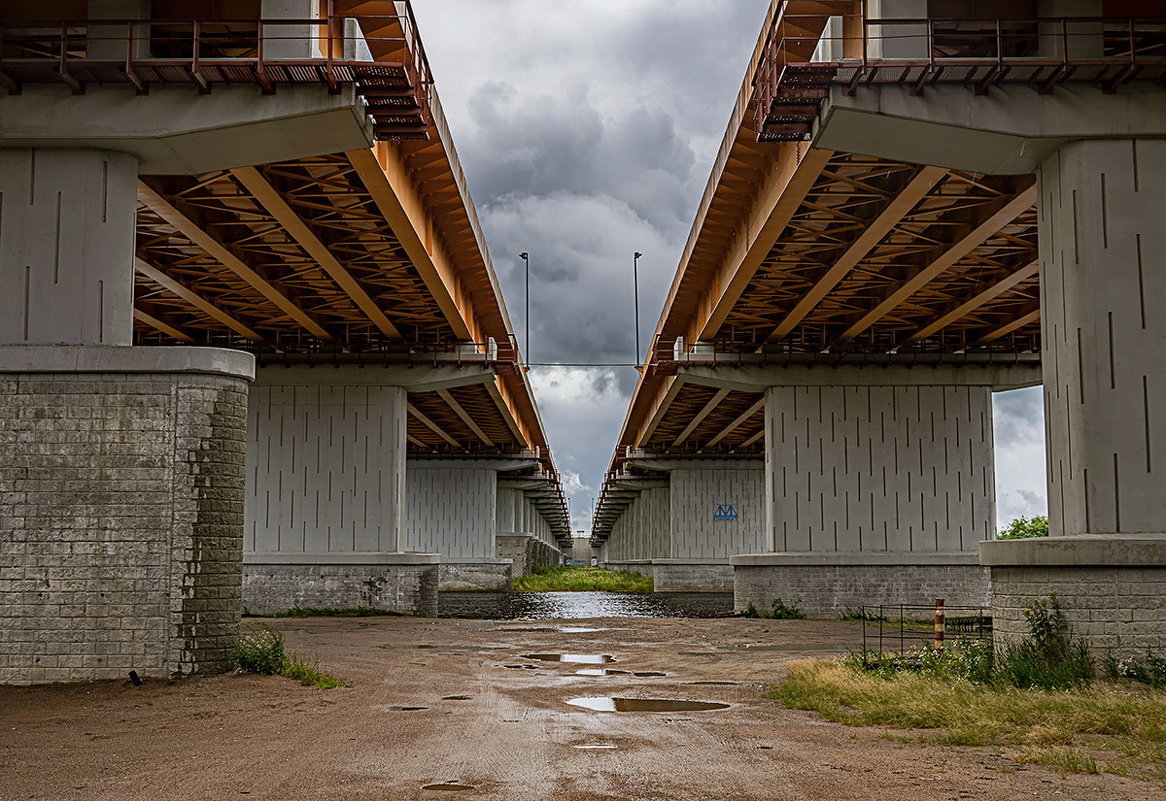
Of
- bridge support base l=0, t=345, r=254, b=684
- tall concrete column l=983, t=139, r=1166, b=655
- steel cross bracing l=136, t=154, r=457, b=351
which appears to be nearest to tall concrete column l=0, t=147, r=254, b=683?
bridge support base l=0, t=345, r=254, b=684

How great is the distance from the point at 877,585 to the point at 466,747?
24757mm

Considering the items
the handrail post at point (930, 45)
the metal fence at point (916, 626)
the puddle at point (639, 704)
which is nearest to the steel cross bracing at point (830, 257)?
the handrail post at point (930, 45)

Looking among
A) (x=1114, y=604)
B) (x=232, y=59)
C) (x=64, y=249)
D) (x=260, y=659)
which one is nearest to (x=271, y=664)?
(x=260, y=659)

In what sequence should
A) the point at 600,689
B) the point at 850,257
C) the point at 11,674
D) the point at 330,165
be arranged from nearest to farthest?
the point at 11,674, the point at 600,689, the point at 330,165, the point at 850,257

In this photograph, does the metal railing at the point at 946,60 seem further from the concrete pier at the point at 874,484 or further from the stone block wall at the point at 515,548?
the stone block wall at the point at 515,548

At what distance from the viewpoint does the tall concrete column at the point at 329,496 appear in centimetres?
3409

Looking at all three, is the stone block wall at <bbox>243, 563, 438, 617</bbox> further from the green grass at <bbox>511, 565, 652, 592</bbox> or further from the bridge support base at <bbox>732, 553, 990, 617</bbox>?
the green grass at <bbox>511, 565, 652, 592</bbox>

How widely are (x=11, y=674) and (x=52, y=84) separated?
25.3 feet

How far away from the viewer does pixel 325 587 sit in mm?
34094

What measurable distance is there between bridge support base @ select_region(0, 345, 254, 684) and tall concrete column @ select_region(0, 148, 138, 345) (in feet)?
2.39

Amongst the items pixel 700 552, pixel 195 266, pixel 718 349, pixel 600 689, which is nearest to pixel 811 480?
pixel 718 349

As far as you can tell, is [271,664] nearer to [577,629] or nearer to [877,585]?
[577,629]

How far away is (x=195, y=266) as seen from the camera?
90.5 ft

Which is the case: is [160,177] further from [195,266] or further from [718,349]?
[718,349]
